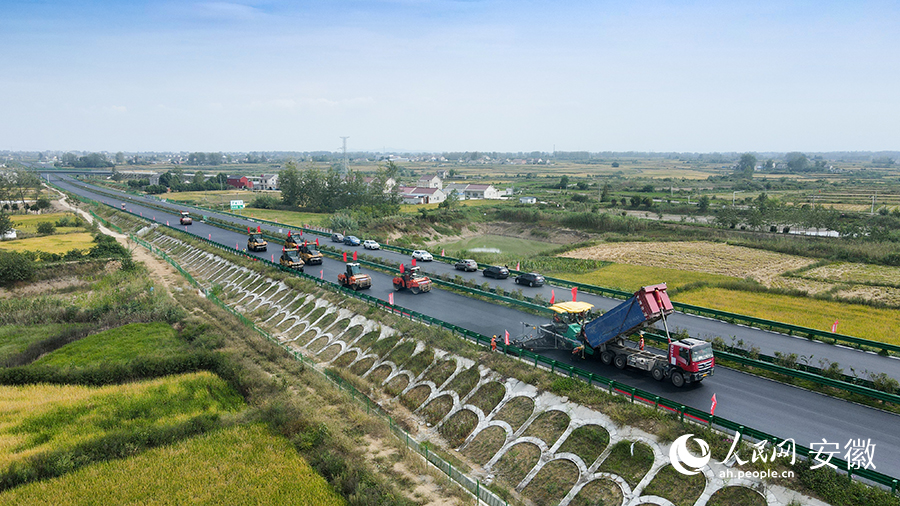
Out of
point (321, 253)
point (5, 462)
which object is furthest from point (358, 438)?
point (321, 253)

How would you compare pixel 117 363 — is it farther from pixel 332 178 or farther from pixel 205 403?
pixel 332 178

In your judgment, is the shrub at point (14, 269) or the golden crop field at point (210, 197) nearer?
the shrub at point (14, 269)

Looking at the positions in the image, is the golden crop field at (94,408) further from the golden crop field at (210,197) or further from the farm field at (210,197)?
the farm field at (210,197)

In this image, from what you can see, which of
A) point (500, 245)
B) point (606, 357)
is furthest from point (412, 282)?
point (500, 245)

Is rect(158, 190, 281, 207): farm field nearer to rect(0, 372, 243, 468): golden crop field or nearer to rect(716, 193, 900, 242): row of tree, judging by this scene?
rect(0, 372, 243, 468): golden crop field

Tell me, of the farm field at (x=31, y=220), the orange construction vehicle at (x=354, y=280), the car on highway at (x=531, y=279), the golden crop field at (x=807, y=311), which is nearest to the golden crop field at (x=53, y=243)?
the farm field at (x=31, y=220)

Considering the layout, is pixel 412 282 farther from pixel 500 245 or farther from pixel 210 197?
pixel 210 197

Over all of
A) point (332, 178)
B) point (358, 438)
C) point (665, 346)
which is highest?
point (332, 178)
